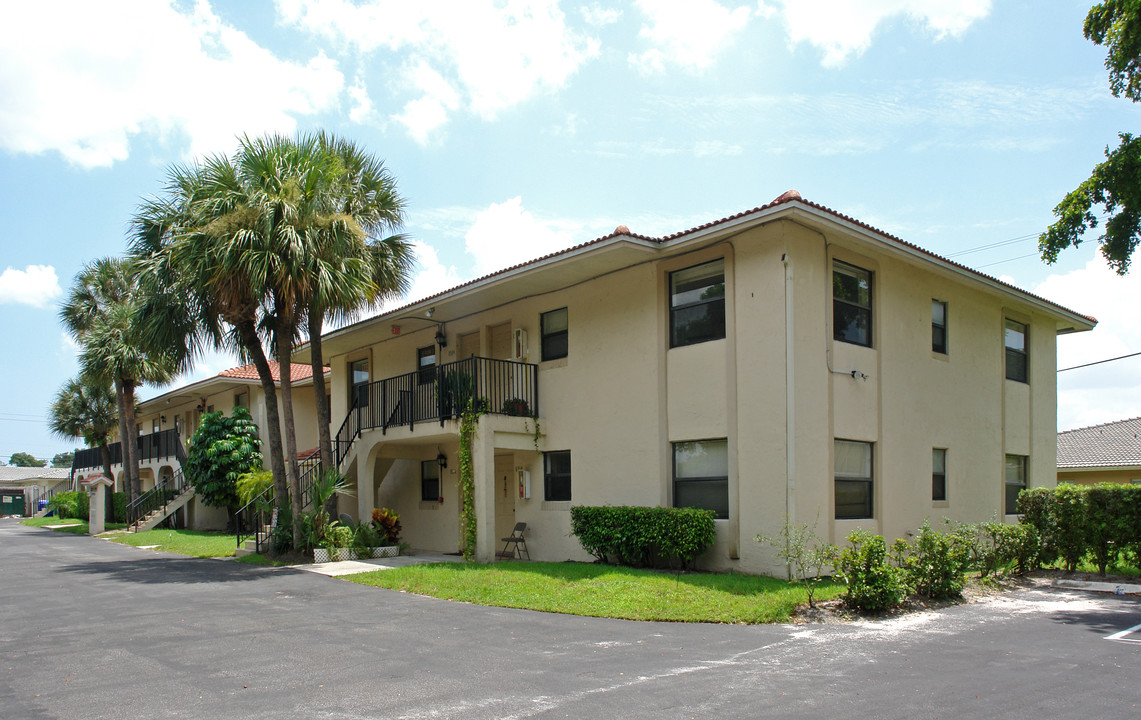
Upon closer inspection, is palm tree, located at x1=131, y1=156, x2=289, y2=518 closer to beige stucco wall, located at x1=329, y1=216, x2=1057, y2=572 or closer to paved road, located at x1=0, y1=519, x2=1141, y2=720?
beige stucco wall, located at x1=329, y1=216, x2=1057, y2=572

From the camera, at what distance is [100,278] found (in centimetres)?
3200

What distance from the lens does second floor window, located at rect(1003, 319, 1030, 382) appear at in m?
17.9

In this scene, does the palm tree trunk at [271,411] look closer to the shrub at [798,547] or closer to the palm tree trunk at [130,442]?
the shrub at [798,547]

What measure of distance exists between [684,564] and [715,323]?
12.6 ft

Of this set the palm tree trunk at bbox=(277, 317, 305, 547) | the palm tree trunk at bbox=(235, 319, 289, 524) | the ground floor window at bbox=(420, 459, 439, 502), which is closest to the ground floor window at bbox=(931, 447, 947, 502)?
the ground floor window at bbox=(420, 459, 439, 502)

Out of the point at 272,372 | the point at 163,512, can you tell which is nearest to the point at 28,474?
the point at 163,512

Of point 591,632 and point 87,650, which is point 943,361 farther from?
point 87,650

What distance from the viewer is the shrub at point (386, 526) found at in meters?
17.8

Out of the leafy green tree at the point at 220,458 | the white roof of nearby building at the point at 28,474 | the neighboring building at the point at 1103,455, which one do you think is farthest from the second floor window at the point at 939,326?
the white roof of nearby building at the point at 28,474

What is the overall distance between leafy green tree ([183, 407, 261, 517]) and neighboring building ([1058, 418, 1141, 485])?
1041 inches

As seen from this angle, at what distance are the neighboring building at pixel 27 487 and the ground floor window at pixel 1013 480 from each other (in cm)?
6091

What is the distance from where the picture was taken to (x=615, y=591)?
11.2m

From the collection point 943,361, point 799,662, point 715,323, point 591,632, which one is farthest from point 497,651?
point 943,361

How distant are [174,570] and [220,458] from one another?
11137mm
